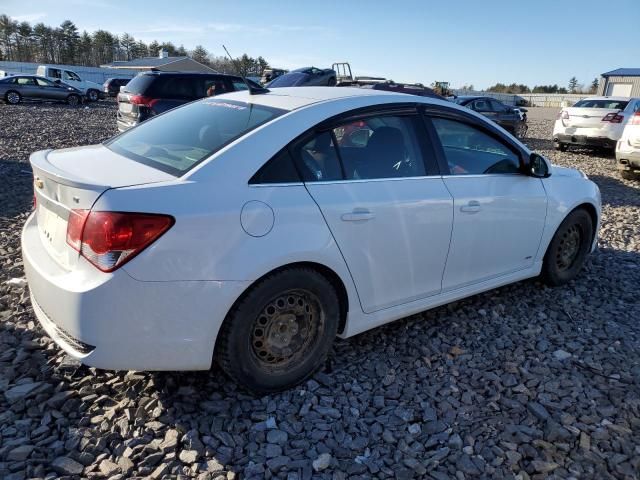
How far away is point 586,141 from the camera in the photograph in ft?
42.4

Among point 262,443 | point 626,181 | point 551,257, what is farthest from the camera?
point 626,181

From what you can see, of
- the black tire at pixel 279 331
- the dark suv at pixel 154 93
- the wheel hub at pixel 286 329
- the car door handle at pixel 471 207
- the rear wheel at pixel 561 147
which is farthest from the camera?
the rear wheel at pixel 561 147

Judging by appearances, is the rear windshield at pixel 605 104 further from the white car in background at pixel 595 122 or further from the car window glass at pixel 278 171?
the car window glass at pixel 278 171

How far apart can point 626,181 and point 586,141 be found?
3270 mm

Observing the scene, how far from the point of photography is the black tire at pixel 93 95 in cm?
3062

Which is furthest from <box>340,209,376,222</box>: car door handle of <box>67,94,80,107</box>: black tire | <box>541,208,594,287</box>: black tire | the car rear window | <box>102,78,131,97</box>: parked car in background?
<box>102,78,131,97</box>: parked car in background

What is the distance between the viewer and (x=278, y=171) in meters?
2.58

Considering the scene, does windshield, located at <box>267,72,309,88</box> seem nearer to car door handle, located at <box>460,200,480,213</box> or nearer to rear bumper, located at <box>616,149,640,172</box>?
rear bumper, located at <box>616,149,640,172</box>

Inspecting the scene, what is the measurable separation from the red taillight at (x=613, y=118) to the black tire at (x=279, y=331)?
492 inches

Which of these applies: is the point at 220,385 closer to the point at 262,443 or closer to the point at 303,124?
the point at 262,443

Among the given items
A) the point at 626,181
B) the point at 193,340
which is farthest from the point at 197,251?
the point at 626,181

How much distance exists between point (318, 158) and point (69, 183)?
1259 mm

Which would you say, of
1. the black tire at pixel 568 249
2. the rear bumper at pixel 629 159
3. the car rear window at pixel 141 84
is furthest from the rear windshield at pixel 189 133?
the rear bumper at pixel 629 159

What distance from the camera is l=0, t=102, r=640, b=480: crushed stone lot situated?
231 cm
